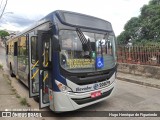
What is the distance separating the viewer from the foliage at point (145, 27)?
1844 centimetres

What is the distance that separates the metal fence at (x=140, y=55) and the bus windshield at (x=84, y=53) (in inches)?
216

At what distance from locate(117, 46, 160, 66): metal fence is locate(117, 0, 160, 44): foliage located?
242 inches

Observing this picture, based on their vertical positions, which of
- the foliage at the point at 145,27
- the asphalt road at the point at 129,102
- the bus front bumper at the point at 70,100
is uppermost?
the foliage at the point at 145,27

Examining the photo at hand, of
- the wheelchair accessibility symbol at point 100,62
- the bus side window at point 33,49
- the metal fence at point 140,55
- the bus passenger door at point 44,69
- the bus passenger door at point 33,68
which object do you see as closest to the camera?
the bus passenger door at point 44,69

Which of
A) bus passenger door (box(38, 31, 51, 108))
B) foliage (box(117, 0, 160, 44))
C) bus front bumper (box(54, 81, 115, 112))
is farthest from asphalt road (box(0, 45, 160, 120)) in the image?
foliage (box(117, 0, 160, 44))

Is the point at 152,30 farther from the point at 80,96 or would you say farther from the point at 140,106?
the point at 80,96

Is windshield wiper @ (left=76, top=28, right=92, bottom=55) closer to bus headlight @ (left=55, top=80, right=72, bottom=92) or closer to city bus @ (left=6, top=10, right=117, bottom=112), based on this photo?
city bus @ (left=6, top=10, right=117, bottom=112)

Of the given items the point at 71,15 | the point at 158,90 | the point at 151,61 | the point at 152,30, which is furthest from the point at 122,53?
the point at 71,15

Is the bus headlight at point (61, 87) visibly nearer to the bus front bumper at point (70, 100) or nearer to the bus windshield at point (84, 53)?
the bus front bumper at point (70, 100)

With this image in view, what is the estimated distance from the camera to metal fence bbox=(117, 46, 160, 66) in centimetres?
1024

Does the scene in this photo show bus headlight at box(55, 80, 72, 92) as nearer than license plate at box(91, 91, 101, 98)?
Yes

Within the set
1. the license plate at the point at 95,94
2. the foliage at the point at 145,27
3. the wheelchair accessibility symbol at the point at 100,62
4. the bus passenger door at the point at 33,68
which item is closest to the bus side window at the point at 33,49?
the bus passenger door at the point at 33,68

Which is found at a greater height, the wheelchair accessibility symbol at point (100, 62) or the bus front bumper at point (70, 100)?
the wheelchair accessibility symbol at point (100, 62)

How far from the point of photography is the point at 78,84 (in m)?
4.75
